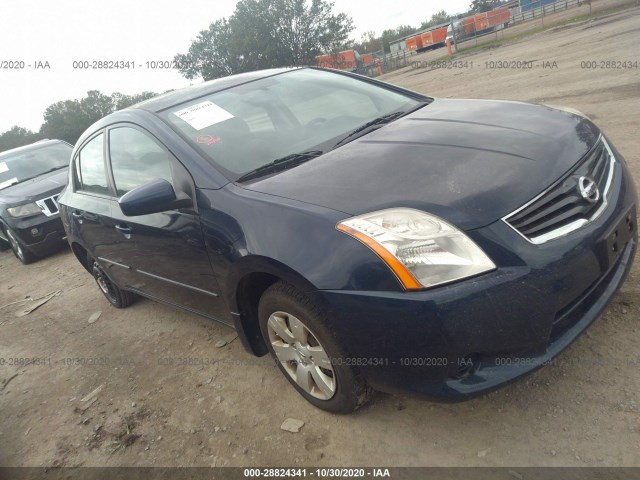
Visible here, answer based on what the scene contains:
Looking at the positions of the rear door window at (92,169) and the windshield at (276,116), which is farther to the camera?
the rear door window at (92,169)

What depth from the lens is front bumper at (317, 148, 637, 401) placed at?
172 cm

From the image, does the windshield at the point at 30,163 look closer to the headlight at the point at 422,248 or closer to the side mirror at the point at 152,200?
the side mirror at the point at 152,200

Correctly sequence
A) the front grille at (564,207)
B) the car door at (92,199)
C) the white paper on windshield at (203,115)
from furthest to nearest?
the car door at (92,199) < the white paper on windshield at (203,115) < the front grille at (564,207)

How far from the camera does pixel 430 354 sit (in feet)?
5.82

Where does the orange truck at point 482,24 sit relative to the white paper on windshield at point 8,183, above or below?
below

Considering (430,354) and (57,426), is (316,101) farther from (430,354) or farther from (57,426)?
(57,426)

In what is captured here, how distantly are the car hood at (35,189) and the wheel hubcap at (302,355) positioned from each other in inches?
226

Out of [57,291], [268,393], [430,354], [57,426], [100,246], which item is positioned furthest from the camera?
[57,291]

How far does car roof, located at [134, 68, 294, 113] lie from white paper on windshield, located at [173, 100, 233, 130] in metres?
0.16

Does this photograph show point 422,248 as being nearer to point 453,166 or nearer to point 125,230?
point 453,166

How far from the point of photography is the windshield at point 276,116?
2590 mm

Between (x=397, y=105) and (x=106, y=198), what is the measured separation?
2150 mm

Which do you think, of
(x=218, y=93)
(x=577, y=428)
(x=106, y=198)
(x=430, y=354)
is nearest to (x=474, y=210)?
(x=430, y=354)

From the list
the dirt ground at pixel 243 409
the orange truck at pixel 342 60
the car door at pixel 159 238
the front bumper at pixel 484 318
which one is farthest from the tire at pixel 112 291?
the orange truck at pixel 342 60
